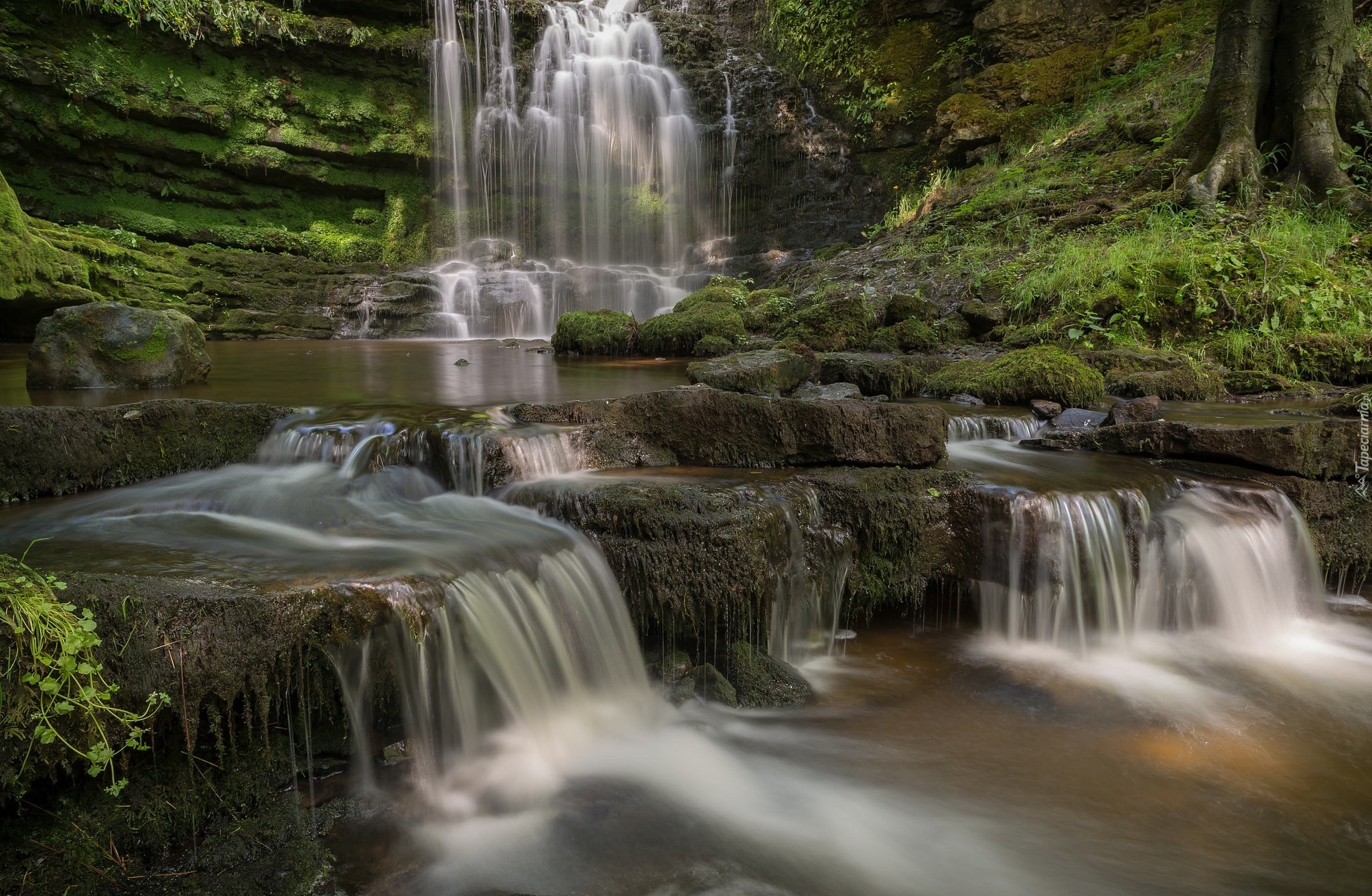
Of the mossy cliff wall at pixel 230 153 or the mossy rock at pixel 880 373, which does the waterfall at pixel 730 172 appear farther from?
the mossy rock at pixel 880 373

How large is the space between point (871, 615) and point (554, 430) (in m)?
2.20

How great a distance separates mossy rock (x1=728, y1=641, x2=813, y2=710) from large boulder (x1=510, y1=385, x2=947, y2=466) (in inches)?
49.8

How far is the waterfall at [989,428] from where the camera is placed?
5625mm

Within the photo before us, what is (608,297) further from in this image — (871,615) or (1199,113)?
(871,615)

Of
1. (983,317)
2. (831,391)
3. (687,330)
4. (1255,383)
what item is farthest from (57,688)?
(983,317)

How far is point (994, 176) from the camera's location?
43.3ft

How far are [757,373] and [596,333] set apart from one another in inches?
208

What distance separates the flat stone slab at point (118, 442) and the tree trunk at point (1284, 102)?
10.3m

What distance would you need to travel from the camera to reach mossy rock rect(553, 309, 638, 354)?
1117 centimetres

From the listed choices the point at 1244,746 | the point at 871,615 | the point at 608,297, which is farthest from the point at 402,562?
the point at 608,297

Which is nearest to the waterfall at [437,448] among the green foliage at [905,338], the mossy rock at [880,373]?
the mossy rock at [880,373]

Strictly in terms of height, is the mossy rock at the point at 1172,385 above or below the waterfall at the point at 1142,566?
above

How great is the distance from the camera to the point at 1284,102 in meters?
8.70

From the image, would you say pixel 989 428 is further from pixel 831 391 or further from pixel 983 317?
pixel 983 317
